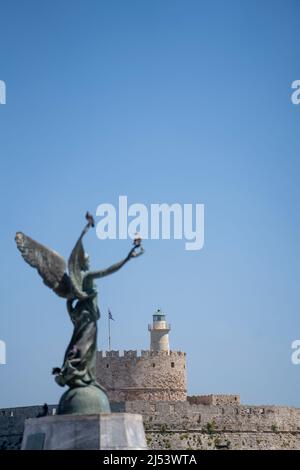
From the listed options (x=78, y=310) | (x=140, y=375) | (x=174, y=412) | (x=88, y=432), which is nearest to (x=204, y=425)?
(x=174, y=412)

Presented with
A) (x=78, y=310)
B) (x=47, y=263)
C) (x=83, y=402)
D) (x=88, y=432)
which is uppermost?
(x=47, y=263)

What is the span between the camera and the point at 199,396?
54.1 m

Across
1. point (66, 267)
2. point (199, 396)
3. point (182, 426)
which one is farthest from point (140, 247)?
point (199, 396)

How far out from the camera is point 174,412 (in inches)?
1950

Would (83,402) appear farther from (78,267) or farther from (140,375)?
(140,375)

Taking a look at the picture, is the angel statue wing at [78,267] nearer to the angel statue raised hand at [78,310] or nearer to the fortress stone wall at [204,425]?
the angel statue raised hand at [78,310]

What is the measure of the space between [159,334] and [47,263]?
106 ft

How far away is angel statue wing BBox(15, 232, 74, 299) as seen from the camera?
2444 centimetres

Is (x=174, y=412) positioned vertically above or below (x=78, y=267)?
below

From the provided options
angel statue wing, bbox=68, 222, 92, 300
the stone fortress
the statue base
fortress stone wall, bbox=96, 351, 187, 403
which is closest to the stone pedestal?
the statue base

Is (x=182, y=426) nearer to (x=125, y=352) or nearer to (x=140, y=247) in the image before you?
(x=125, y=352)

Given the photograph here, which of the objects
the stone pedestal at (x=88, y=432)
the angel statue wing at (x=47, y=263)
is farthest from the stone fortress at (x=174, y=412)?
the stone pedestal at (x=88, y=432)
